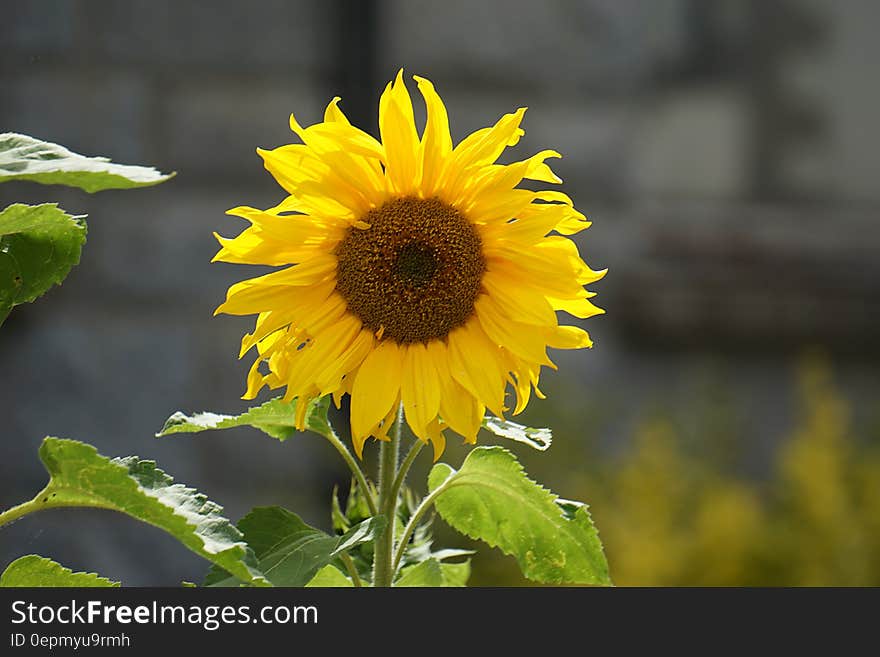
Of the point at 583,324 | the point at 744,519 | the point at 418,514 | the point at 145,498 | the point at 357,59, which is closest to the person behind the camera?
the point at 145,498

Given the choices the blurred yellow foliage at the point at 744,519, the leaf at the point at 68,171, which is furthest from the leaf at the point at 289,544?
the blurred yellow foliage at the point at 744,519

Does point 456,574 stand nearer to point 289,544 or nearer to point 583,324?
point 289,544

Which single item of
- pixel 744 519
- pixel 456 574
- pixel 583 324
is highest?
pixel 456 574

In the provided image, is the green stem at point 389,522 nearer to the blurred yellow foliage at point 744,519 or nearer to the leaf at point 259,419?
the leaf at point 259,419

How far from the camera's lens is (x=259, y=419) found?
16.0 inches

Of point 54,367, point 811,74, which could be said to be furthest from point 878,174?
point 54,367

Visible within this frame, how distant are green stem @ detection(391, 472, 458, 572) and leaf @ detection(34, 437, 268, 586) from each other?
91mm

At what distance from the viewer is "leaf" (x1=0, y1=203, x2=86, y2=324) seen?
1.19 feet

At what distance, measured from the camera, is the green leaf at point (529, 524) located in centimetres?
41

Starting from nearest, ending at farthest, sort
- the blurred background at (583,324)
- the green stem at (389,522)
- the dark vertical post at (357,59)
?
the green stem at (389,522) → the blurred background at (583,324) → the dark vertical post at (357,59)

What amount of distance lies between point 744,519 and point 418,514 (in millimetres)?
1223

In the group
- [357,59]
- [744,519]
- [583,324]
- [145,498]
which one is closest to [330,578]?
[145,498]

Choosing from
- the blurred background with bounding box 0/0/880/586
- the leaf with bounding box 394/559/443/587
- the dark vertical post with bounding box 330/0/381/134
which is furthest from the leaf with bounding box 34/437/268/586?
the dark vertical post with bounding box 330/0/381/134

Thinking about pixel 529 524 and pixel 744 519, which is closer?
pixel 529 524
